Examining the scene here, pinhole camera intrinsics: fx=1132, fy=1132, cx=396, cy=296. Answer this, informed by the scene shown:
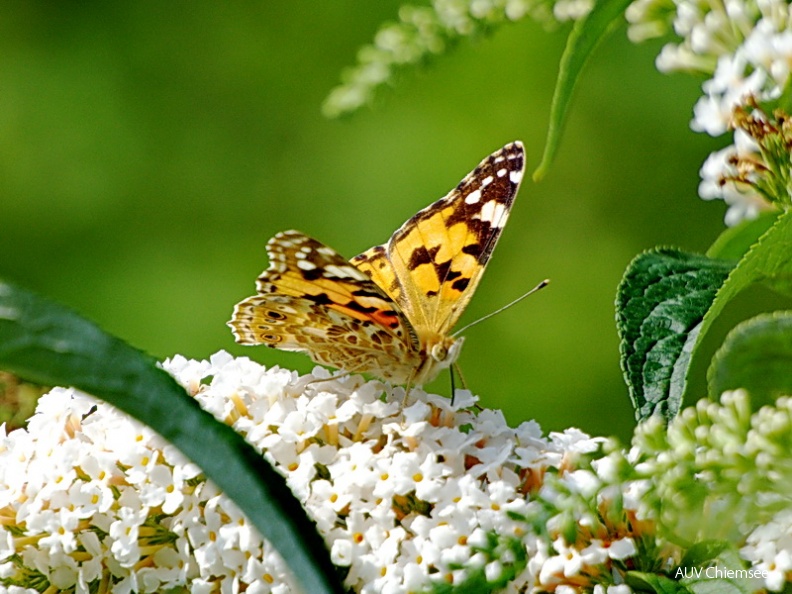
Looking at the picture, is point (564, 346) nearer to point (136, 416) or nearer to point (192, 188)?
point (192, 188)

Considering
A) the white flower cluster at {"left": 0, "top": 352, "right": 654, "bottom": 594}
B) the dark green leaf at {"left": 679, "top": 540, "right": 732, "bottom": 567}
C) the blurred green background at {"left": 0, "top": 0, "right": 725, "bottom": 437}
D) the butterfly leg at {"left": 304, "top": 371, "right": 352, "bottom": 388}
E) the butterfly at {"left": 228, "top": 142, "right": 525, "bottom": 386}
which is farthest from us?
the blurred green background at {"left": 0, "top": 0, "right": 725, "bottom": 437}

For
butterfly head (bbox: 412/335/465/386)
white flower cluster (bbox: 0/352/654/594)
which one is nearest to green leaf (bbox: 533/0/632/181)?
white flower cluster (bbox: 0/352/654/594)

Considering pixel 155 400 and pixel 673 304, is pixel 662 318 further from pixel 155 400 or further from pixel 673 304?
pixel 155 400

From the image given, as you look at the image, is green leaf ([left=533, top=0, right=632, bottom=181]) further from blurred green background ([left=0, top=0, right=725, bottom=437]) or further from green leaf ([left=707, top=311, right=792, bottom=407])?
blurred green background ([left=0, top=0, right=725, bottom=437])

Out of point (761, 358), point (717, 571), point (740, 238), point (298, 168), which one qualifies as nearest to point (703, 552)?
point (717, 571)

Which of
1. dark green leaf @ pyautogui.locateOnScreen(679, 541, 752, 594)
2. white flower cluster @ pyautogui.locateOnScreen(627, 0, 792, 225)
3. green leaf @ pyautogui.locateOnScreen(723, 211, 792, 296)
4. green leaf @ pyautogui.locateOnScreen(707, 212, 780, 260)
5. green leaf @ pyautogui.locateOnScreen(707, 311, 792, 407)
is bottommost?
dark green leaf @ pyautogui.locateOnScreen(679, 541, 752, 594)

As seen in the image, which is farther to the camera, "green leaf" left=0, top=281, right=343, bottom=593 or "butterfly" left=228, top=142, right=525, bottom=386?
"butterfly" left=228, top=142, right=525, bottom=386

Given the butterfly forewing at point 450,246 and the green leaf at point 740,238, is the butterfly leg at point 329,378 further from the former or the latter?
the green leaf at point 740,238
